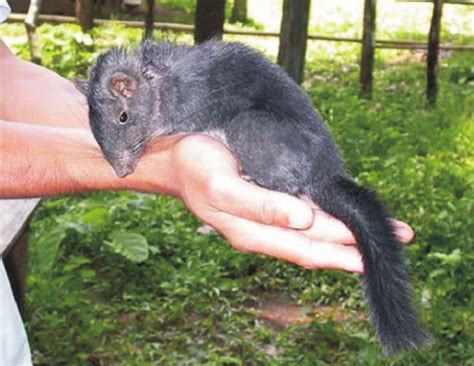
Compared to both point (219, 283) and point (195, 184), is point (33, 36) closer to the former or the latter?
point (219, 283)

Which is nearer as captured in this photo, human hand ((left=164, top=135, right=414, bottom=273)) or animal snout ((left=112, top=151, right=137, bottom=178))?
human hand ((left=164, top=135, right=414, bottom=273))

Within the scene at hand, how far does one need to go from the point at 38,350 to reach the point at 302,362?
108cm

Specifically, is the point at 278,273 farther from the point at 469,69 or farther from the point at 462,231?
the point at 469,69

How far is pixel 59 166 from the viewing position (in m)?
2.12

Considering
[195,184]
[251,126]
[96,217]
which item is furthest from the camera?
[96,217]

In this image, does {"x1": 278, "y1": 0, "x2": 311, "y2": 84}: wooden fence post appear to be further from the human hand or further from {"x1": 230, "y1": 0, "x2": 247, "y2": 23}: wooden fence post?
the human hand

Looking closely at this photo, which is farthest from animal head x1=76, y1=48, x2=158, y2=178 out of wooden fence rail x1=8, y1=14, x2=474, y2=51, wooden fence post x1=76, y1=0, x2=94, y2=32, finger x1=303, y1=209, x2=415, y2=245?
wooden fence post x1=76, y1=0, x2=94, y2=32

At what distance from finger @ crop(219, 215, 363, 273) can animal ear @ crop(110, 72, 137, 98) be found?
1.64ft

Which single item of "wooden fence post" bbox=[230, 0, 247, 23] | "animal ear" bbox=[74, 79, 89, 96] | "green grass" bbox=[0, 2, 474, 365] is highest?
"animal ear" bbox=[74, 79, 89, 96]

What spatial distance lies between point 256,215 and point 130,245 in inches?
97.1

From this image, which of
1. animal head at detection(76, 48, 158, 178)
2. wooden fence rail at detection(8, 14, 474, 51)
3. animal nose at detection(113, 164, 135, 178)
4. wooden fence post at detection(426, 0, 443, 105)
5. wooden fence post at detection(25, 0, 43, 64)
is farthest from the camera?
wooden fence rail at detection(8, 14, 474, 51)

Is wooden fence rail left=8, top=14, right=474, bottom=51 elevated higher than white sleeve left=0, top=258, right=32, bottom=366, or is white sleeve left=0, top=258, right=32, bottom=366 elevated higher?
white sleeve left=0, top=258, right=32, bottom=366

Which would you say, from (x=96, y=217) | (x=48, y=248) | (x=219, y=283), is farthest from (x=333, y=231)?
(x=96, y=217)

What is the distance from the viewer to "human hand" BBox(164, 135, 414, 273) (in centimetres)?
193
